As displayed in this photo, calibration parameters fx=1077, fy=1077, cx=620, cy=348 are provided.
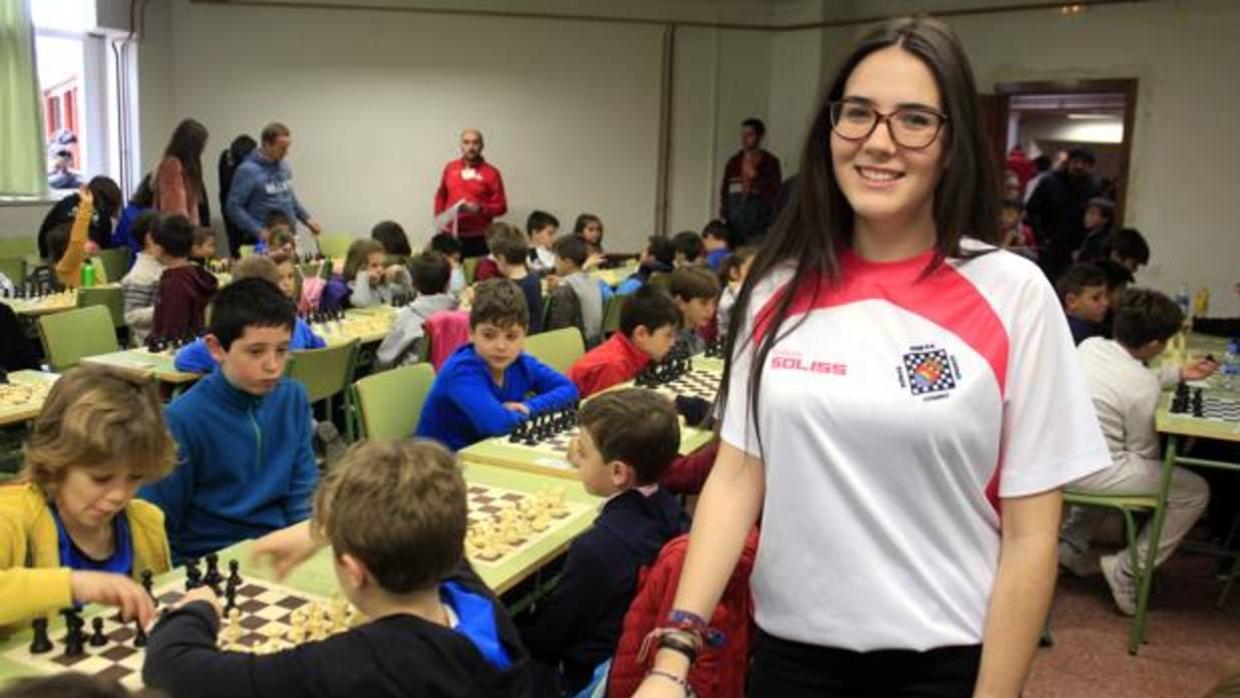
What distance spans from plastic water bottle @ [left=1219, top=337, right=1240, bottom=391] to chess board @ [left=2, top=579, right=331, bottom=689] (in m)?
4.64

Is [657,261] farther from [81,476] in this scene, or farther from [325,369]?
[81,476]

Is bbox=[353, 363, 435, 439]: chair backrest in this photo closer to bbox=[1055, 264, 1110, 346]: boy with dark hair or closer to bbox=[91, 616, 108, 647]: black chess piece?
bbox=[91, 616, 108, 647]: black chess piece

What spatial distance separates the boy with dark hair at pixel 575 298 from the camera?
6699 mm

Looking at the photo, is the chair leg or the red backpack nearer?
the red backpack

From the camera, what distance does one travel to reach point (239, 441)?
2.99 meters

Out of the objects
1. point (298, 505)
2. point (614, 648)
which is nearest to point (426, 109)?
point (298, 505)

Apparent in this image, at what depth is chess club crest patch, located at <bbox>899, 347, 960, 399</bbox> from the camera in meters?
1.40

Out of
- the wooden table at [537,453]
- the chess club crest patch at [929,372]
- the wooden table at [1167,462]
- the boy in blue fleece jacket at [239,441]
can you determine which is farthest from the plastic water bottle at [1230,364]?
the chess club crest patch at [929,372]

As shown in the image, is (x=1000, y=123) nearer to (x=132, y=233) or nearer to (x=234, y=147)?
(x=234, y=147)

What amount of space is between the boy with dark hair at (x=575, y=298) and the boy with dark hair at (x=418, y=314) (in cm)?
94

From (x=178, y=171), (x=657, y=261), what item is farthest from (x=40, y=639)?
(x=178, y=171)

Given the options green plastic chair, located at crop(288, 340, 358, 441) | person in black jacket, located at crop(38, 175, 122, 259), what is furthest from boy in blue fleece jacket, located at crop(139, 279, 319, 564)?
person in black jacket, located at crop(38, 175, 122, 259)

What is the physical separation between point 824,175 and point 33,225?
946cm

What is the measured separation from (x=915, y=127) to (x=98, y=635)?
1.79 meters
